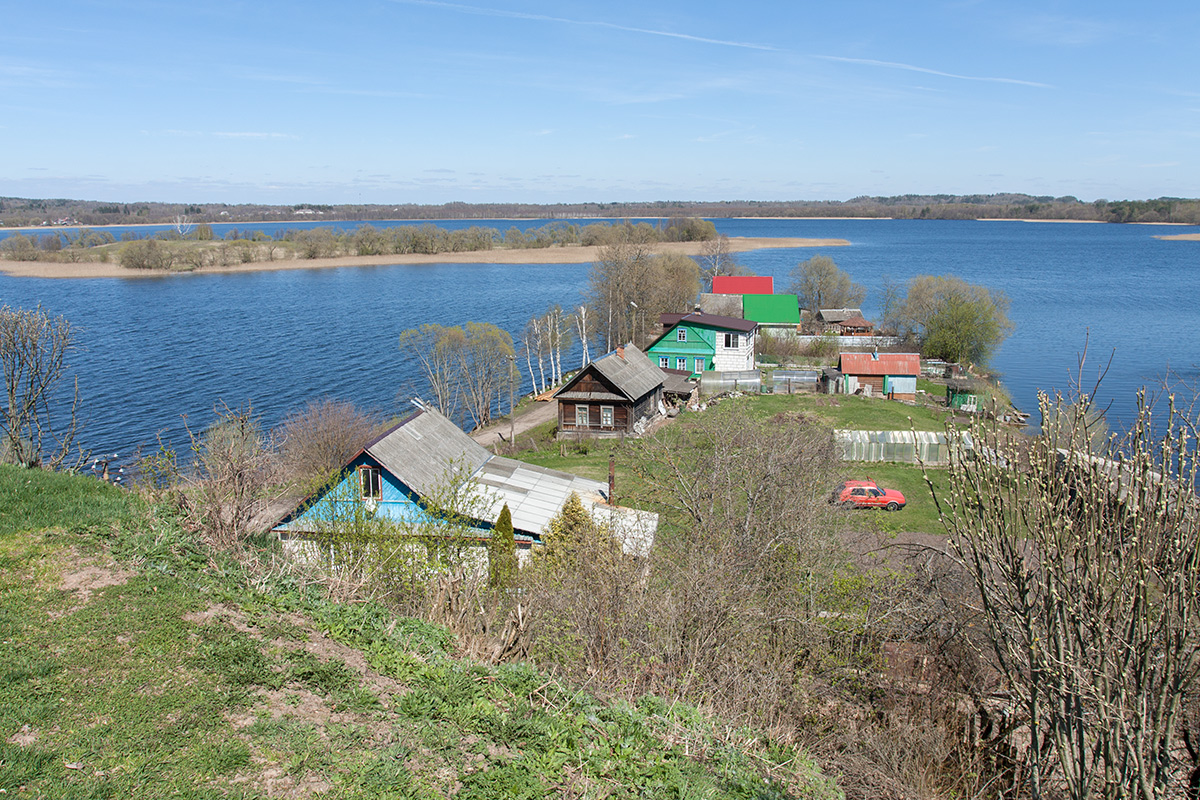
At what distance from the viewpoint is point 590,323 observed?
62.0 metres

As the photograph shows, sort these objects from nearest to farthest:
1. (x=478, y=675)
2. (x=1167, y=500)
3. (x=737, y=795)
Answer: (x=1167, y=500)
(x=737, y=795)
(x=478, y=675)

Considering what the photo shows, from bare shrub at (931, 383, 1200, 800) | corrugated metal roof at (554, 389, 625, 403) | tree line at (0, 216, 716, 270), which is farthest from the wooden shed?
tree line at (0, 216, 716, 270)

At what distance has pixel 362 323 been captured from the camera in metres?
66.7

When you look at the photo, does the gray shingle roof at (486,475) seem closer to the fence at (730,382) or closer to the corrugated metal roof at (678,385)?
the corrugated metal roof at (678,385)

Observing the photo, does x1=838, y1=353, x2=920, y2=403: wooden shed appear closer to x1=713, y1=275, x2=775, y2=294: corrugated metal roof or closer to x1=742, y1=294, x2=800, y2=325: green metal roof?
x1=742, y1=294, x2=800, y2=325: green metal roof

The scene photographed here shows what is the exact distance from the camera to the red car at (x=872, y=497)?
86.6ft

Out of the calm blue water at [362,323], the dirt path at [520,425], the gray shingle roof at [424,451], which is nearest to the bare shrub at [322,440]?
→ the calm blue water at [362,323]

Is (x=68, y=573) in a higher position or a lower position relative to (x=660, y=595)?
higher

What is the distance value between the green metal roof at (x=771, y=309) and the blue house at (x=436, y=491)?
139 ft

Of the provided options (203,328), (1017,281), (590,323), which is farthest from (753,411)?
(1017,281)

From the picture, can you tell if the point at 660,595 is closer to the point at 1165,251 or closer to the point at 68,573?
the point at 68,573

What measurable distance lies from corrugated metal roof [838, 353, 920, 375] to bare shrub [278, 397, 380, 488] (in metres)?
28.7

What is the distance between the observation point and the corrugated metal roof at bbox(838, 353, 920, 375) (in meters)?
45.2

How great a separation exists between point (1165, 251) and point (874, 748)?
179 metres
